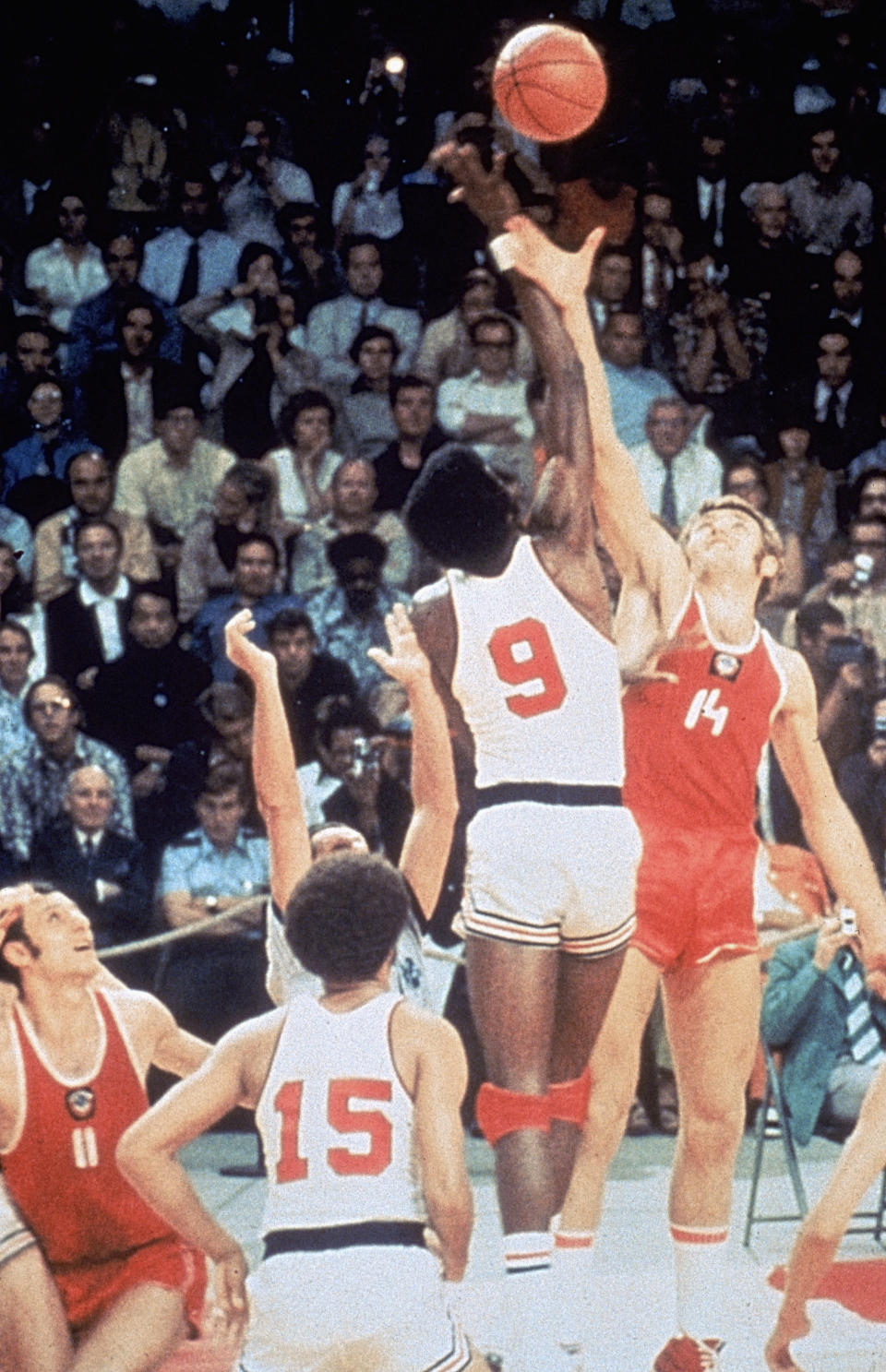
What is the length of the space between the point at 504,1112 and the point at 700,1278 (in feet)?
2.18

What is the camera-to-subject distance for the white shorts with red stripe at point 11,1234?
462 centimetres

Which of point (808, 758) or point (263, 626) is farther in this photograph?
point (263, 626)

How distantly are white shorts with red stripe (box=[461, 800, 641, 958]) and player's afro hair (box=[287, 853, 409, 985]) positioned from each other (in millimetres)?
453

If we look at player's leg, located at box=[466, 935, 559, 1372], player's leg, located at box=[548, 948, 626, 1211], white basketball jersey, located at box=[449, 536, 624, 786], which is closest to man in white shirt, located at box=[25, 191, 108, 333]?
white basketball jersey, located at box=[449, 536, 624, 786]

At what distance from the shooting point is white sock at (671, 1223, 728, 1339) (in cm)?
483

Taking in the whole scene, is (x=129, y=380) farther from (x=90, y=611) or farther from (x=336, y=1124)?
(x=336, y=1124)

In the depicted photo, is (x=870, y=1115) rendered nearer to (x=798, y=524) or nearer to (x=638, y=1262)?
(x=638, y=1262)

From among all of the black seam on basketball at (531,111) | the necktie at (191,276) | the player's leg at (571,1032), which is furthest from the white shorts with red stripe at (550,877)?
the necktie at (191,276)

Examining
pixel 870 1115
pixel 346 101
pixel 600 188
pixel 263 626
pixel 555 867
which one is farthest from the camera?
pixel 346 101

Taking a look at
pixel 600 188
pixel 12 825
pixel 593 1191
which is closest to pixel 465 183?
pixel 600 188

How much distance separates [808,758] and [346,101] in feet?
9.12

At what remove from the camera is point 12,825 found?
5332 millimetres

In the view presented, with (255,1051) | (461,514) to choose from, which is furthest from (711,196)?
(255,1051)

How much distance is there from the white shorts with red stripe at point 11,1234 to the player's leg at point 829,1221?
5.49ft
